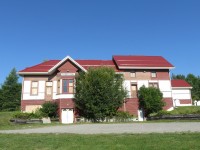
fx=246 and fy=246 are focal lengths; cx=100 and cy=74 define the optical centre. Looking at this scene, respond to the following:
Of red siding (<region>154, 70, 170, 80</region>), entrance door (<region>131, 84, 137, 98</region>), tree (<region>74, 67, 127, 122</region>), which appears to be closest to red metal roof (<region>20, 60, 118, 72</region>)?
entrance door (<region>131, 84, 137, 98</region>)

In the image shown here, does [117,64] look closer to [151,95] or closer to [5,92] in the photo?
[151,95]

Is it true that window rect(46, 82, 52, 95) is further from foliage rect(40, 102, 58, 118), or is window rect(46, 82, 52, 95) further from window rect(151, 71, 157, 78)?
window rect(151, 71, 157, 78)

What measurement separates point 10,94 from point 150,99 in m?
47.4

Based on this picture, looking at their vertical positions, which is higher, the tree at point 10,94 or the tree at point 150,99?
the tree at point 10,94

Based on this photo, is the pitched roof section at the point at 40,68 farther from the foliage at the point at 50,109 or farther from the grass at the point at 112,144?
the grass at the point at 112,144

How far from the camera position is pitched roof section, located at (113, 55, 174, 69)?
3722 centimetres

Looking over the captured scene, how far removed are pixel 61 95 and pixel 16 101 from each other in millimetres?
39497

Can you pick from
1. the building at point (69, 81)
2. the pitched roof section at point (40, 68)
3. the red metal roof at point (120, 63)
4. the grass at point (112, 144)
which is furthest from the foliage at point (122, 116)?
the grass at point (112, 144)

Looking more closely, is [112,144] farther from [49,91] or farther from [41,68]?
[41,68]

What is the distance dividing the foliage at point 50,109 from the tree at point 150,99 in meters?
12.3

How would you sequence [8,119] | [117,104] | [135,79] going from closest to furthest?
[8,119], [117,104], [135,79]

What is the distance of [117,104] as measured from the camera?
105 feet

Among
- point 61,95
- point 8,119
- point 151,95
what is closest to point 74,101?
point 61,95

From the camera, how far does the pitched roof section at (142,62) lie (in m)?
37.2
